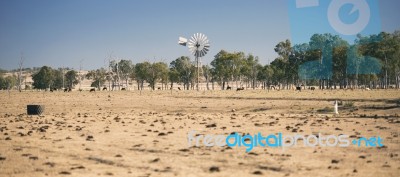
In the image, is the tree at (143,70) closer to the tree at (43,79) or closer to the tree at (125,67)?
the tree at (125,67)

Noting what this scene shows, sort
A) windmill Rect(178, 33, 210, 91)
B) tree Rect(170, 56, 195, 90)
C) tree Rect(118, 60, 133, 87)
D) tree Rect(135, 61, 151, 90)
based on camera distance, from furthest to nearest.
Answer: tree Rect(118, 60, 133, 87)
tree Rect(170, 56, 195, 90)
tree Rect(135, 61, 151, 90)
windmill Rect(178, 33, 210, 91)

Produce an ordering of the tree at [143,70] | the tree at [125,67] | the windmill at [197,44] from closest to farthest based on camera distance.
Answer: the windmill at [197,44], the tree at [143,70], the tree at [125,67]

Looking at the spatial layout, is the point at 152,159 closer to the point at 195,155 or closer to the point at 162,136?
the point at 195,155

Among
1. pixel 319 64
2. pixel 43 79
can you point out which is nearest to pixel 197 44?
pixel 319 64

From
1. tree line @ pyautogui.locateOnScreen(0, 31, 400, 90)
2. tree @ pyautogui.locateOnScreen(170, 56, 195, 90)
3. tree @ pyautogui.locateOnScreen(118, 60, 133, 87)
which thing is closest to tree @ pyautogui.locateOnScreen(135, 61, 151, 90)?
tree line @ pyautogui.locateOnScreen(0, 31, 400, 90)

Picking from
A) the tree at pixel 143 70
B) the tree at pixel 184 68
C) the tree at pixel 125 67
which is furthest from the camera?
the tree at pixel 125 67

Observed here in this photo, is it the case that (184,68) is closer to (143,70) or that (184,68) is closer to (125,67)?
(143,70)

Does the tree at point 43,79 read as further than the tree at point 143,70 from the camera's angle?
Yes

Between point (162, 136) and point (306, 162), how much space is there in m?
7.07

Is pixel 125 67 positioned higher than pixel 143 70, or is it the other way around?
pixel 125 67

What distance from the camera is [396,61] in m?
98.8

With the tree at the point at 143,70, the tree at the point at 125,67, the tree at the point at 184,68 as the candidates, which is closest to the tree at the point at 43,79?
the tree at the point at 125,67

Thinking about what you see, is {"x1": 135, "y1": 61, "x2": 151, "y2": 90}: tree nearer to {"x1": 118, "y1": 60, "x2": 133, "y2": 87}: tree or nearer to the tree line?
the tree line

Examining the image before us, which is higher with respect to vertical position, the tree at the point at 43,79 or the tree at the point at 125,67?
the tree at the point at 125,67
